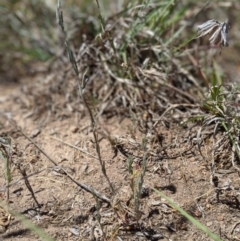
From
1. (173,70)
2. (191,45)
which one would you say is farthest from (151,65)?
(191,45)

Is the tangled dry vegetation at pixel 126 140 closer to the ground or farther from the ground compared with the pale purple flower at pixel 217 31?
closer to the ground

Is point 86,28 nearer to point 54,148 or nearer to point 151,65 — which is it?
point 151,65

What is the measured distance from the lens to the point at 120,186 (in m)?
1.81

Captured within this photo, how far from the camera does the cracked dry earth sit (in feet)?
5.49

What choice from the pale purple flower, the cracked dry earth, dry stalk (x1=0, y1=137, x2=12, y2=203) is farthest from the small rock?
the pale purple flower

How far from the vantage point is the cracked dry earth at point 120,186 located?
167 centimetres

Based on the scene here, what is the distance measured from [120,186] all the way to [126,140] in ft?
0.84

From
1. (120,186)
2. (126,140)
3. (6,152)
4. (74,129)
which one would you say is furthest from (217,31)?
(6,152)

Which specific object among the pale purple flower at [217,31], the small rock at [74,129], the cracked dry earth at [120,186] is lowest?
the cracked dry earth at [120,186]

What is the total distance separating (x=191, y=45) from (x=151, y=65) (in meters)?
0.54

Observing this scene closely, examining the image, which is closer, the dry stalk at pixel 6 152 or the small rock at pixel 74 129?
the dry stalk at pixel 6 152

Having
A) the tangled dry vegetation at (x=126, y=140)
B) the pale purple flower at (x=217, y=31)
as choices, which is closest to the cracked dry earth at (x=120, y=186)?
the tangled dry vegetation at (x=126, y=140)

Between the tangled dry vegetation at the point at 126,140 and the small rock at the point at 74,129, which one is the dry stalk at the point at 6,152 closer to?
the tangled dry vegetation at the point at 126,140

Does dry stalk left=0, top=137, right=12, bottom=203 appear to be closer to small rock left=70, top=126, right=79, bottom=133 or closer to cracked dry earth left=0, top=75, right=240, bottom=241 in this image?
cracked dry earth left=0, top=75, right=240, bottom=241
